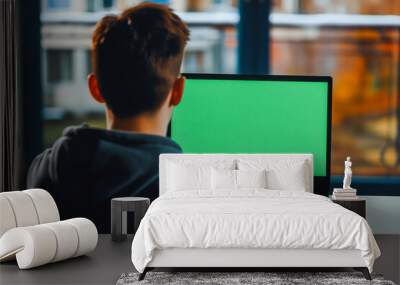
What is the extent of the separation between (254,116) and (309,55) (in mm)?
926

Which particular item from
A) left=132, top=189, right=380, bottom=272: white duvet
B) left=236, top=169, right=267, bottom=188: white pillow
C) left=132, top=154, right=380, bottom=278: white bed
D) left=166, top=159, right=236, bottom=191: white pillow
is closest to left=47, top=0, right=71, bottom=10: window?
left=166, top=159, right=236, bottom=191: white pillow

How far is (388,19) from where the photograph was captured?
6930 millimetres

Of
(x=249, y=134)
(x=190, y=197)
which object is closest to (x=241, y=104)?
(x=249, y=134)

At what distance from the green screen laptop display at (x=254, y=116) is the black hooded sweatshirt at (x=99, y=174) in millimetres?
343

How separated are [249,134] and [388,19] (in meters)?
1.96

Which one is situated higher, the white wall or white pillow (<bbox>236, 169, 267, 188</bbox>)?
white pillow (<bbox>236, 169, 267, 188</bbox>)

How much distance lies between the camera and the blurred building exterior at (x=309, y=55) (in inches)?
273

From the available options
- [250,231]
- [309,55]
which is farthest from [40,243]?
[309,55]

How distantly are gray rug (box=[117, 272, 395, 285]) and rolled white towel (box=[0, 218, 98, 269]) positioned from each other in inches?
23.7

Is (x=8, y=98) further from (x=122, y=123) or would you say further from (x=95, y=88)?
(x=122, y=123)

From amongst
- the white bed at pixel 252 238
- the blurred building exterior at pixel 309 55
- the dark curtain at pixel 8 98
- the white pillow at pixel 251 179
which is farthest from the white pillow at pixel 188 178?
the dark curtain at pixel 8 98

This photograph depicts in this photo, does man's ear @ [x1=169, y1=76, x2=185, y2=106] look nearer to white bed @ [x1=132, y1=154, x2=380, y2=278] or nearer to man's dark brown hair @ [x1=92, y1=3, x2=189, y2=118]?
man's dark brown hair @ [x1=92, y1=3, x2=189, y2=118]

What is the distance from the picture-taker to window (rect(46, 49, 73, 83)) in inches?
276

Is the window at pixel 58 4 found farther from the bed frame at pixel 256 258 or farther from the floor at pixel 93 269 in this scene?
the bed frame at pixel 256 258
